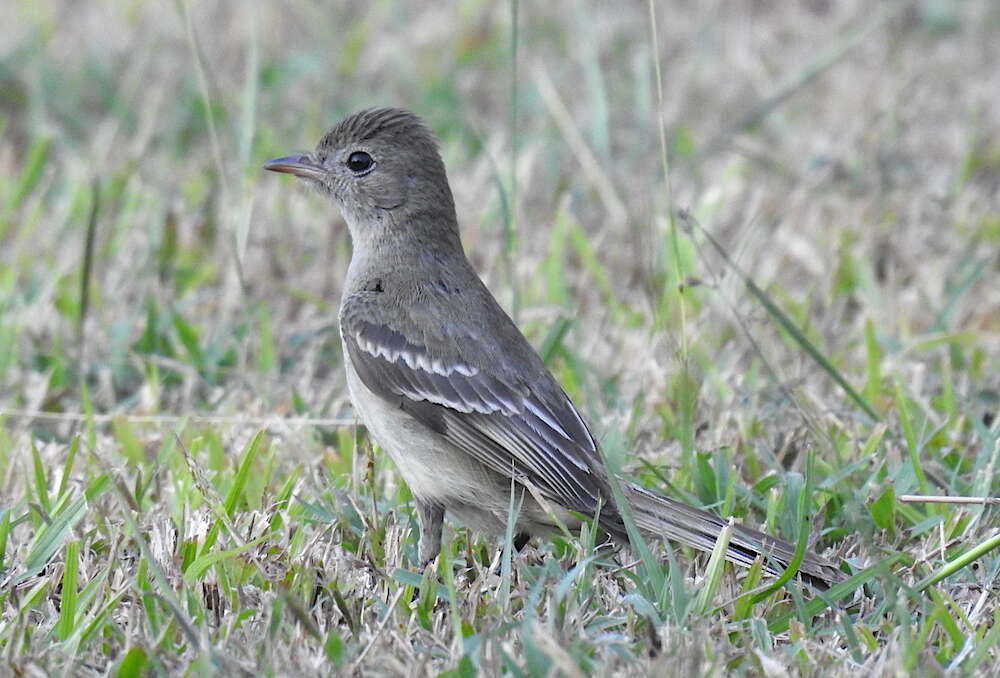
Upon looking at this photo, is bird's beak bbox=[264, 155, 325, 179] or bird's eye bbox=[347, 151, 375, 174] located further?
bird's beak bbox=[264, 155, 325, 179]

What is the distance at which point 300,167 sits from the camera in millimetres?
5824

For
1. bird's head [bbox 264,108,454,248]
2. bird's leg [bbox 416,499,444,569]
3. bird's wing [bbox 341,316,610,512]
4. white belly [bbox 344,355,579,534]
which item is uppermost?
bird's head [bbox 264,108,454,248]

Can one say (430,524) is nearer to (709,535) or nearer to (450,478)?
(450,478)

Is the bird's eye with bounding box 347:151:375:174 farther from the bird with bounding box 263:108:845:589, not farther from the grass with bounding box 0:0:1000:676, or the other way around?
the grass with bounding box 0:0:1000:676

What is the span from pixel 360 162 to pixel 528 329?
130 cm

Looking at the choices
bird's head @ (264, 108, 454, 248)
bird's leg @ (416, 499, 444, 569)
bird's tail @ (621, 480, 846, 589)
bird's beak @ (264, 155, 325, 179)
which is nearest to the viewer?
bird's tail @ (621, 480, 846, 589)

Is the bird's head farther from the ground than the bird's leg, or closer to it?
farther from the ground

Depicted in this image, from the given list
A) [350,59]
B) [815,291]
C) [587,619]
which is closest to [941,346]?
[815,291]

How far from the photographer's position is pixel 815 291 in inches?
278

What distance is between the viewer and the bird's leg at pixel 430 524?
15.6ft

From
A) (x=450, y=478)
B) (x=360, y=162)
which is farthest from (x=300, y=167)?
(x=450, y=478)

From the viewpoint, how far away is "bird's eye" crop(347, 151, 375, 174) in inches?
224

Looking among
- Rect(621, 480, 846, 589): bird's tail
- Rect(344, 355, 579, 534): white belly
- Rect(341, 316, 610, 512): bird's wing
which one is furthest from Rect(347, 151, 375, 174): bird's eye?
Answer: Rect(621, 480, 846, 589): bird's tail

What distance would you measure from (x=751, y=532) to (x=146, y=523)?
6.22ft
